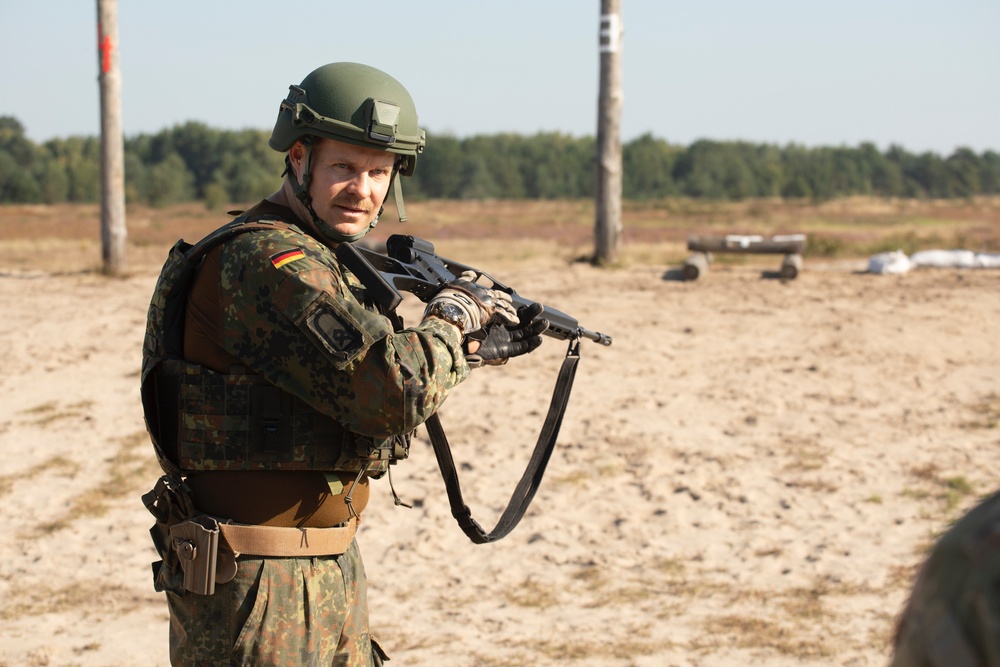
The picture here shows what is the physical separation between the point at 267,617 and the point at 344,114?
1193 mm

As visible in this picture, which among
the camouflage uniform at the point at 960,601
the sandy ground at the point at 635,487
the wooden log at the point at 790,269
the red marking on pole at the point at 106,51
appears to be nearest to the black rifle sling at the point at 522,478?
the sandy ground at the point at 635,487

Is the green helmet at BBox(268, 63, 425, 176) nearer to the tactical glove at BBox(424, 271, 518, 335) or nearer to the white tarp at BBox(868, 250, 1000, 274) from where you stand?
the tactical glove at BBox(424, 271, 518, 335)

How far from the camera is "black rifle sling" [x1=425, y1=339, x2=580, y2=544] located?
3.33 meters

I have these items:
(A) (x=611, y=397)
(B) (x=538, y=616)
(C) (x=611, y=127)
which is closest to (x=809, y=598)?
(B) (x=538, y=616)

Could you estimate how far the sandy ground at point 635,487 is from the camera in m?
5.18

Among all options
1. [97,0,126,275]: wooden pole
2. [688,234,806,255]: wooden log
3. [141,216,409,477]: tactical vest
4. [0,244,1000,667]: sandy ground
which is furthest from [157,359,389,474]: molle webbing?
[688,234,806,255]: wooden log

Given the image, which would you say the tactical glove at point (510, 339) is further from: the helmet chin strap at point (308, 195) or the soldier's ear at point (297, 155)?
the soldier's ear at point (297, 155)

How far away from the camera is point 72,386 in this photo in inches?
350

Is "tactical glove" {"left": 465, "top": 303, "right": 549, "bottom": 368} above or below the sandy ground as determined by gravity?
above

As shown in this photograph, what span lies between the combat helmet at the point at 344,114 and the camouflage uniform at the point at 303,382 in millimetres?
178

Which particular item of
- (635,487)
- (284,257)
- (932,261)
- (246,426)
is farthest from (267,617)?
(932,261)

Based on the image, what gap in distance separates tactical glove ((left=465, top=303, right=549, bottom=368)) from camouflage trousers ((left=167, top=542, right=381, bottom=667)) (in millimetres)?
671

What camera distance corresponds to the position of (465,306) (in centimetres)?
266

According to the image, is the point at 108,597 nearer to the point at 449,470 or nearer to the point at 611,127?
the point at 449,470
